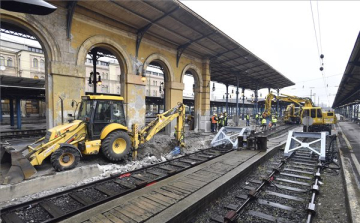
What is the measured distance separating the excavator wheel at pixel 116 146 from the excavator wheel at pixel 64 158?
1085 mm

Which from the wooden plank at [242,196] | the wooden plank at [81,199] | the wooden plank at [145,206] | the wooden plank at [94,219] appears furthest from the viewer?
the wooden plank at [242,196]

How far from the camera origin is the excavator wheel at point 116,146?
7748mm

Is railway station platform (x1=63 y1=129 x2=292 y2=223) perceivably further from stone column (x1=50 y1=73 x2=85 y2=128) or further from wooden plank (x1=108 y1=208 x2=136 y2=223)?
stone column (x1=50 y1=73 x2=85 y2=128)

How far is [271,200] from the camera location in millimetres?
5105

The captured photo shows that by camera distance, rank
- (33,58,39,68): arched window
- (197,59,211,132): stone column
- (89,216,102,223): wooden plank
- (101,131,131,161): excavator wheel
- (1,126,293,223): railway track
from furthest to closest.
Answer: (33,58,39,68): arched window < (197,59,211,132): stone column < (101,131,131,161): excavator wheel < (1,126,293,223): railway track < (89,216,102,223): wooden plank

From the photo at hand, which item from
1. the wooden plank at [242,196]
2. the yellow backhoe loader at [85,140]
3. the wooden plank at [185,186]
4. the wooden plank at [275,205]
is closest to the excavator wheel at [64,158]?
the yellow backhoe loader at [85,140]

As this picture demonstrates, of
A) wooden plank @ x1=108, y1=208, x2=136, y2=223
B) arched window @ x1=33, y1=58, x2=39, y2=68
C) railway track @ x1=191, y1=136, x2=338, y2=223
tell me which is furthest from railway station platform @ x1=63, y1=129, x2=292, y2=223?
arched window @ x1=33, y1=58, x2=39, y2=68

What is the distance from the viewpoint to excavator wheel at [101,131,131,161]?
775cm

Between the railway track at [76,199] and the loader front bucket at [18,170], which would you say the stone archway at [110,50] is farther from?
the railway track at [76,199]

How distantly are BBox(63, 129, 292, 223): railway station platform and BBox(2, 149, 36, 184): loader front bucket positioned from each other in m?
3.25

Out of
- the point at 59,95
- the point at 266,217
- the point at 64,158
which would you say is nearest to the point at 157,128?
the point at 64,158

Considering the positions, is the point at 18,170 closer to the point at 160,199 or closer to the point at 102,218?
the point at 102,218

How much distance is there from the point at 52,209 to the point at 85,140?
3479 millimetres

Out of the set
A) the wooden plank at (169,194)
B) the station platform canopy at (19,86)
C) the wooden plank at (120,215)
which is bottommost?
the wooden plank at (120,215)
